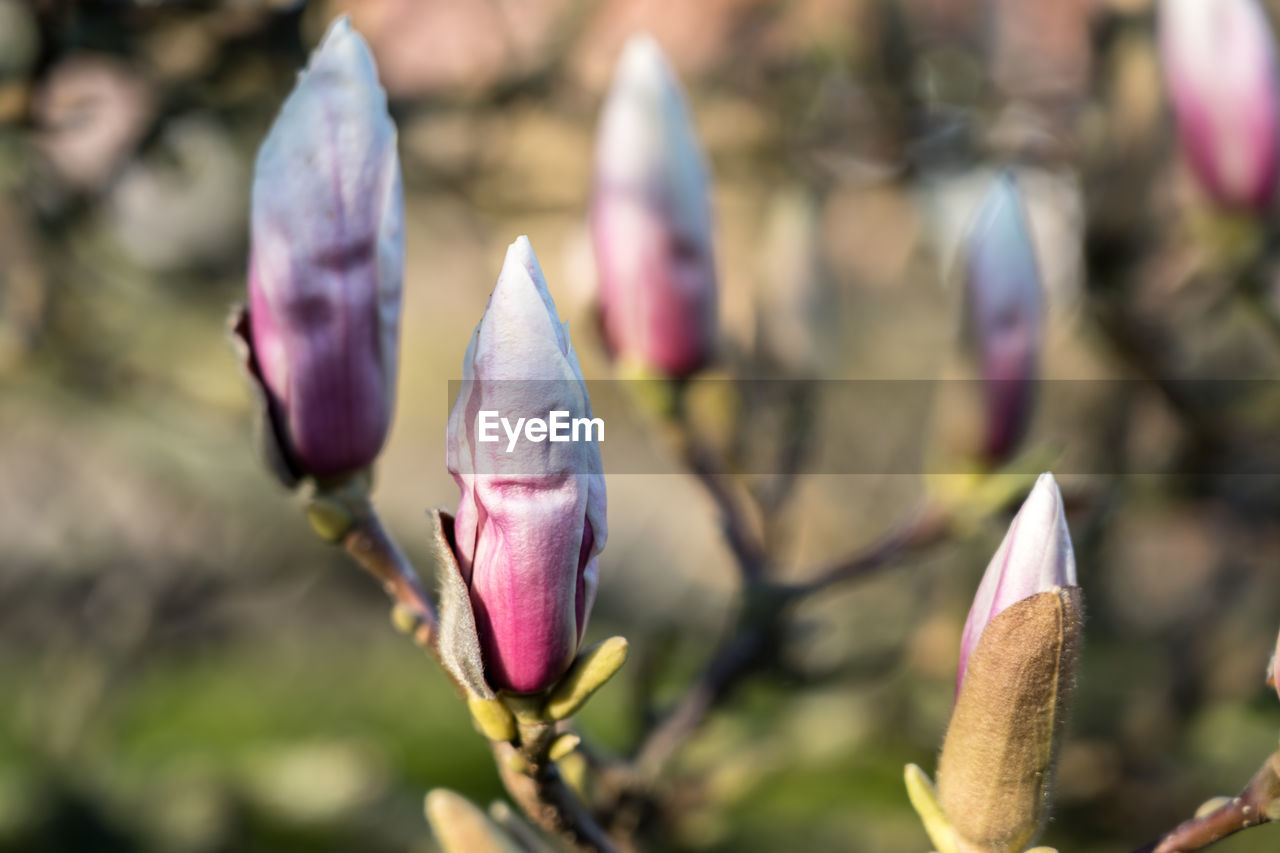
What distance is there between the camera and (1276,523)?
1100mm

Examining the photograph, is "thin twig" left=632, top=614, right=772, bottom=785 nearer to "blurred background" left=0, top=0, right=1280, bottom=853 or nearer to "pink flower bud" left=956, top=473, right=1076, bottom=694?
"blurred background" left=0, top=0, right=1280, bottom=853

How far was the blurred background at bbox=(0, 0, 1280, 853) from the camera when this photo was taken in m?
0.91

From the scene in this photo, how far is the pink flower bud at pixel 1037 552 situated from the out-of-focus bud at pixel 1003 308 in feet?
0.85

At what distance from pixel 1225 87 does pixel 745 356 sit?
0.35m

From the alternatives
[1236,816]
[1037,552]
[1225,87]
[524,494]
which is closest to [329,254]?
[524,494]

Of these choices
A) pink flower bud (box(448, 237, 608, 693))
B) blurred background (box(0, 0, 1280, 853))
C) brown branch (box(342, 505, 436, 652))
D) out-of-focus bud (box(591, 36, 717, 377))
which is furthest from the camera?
blurred background (box(0, 0, 1280, 853))

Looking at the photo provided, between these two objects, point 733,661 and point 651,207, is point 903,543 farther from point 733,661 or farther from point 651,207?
point 651,207

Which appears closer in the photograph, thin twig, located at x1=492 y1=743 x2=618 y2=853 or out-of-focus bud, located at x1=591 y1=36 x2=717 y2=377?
thin twig, located at x1=492 y1=743 x2=618 y2=853

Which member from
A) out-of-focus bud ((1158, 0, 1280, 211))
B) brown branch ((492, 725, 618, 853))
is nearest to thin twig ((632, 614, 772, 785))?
brown branch ((492, 725, 618, 853))

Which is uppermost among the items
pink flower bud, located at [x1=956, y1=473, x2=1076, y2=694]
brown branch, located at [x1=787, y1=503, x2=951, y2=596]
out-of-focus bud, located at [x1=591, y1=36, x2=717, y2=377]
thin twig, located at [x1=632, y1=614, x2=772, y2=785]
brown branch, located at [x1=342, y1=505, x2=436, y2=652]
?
out-of-focus bud, located at [x1=591, y1=36, x2=717, y2=377]

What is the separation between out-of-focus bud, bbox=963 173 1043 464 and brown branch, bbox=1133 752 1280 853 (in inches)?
11.1

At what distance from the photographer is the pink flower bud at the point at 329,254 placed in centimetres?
51

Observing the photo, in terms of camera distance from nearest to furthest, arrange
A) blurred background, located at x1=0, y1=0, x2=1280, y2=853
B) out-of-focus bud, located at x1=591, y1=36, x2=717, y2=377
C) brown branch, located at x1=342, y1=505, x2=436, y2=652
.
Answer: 1. brown branch, located at x1=342, y1=505, x2=436, y2=652
2. out-of-focus bud, located at x1=591, y1=36, x2=717, y2=377
3. blurred background, located at x1=0, y1=0, x2=1280, y2=853

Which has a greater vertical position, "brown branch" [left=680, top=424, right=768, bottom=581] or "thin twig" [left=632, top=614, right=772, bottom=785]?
"brown branch" [left=680, top=424, right=768, bottom=581]
